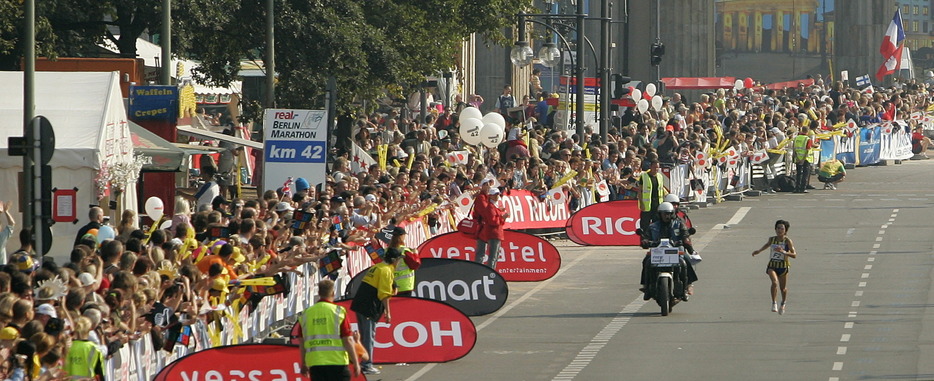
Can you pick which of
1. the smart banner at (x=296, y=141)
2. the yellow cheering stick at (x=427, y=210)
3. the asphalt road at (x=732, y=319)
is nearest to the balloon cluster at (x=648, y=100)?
the asphalt road at (x=732, y=319)

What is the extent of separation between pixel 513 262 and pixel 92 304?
41.7ft

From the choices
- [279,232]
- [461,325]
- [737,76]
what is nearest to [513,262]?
[279,232]

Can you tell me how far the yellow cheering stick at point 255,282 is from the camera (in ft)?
54.0

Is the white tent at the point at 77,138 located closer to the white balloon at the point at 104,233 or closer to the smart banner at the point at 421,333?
the white balloon at the point at 104,233

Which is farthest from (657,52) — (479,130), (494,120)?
(479,130)

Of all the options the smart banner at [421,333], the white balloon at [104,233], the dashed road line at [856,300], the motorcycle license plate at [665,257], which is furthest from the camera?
the motorcycle license plate at [665,257]

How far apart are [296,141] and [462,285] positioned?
330cm

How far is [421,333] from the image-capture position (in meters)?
17.3

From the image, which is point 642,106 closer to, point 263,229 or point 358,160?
point 358,160

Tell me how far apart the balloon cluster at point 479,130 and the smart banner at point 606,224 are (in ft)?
16.9

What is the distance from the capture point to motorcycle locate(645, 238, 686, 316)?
844 inches

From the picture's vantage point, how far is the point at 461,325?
1717cm

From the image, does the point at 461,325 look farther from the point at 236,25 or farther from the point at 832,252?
the point at 236,25

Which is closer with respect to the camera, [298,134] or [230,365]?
[230,365]
